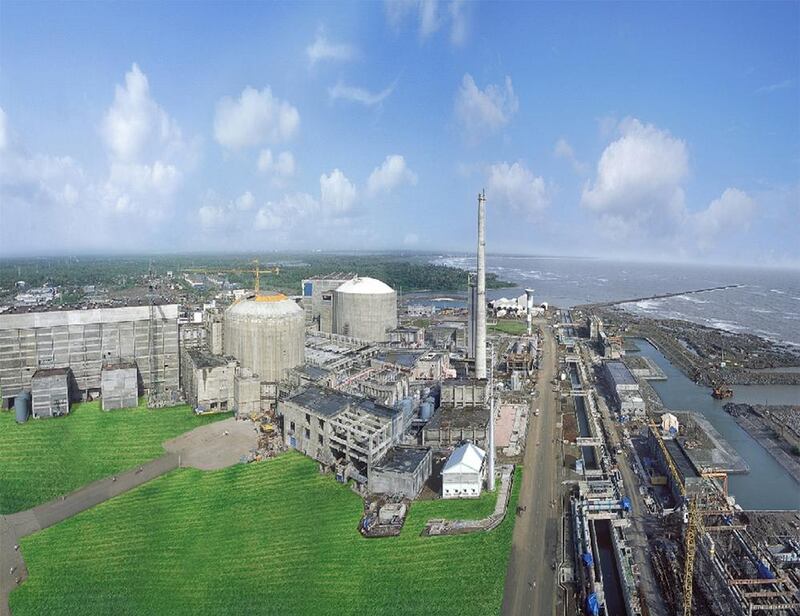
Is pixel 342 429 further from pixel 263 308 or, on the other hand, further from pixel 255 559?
pixel 263 308

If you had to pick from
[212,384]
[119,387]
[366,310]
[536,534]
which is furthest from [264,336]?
[536,534]

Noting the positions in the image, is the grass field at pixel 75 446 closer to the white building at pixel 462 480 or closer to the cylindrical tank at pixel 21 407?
the cylindrical tank at pixel 21 407

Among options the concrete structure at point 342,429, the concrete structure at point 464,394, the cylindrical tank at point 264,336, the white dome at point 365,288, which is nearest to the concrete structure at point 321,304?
the white dome at point 365,288

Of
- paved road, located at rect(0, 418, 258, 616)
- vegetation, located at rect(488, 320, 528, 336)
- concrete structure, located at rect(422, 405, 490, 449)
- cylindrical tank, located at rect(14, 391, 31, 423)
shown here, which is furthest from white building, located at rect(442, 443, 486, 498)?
vegetation, located at rect(488, 320, 528, 336)

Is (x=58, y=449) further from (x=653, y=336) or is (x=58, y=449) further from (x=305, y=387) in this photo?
(x=653, y=336)

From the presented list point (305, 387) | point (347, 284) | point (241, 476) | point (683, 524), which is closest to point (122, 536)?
point (241, 476)
